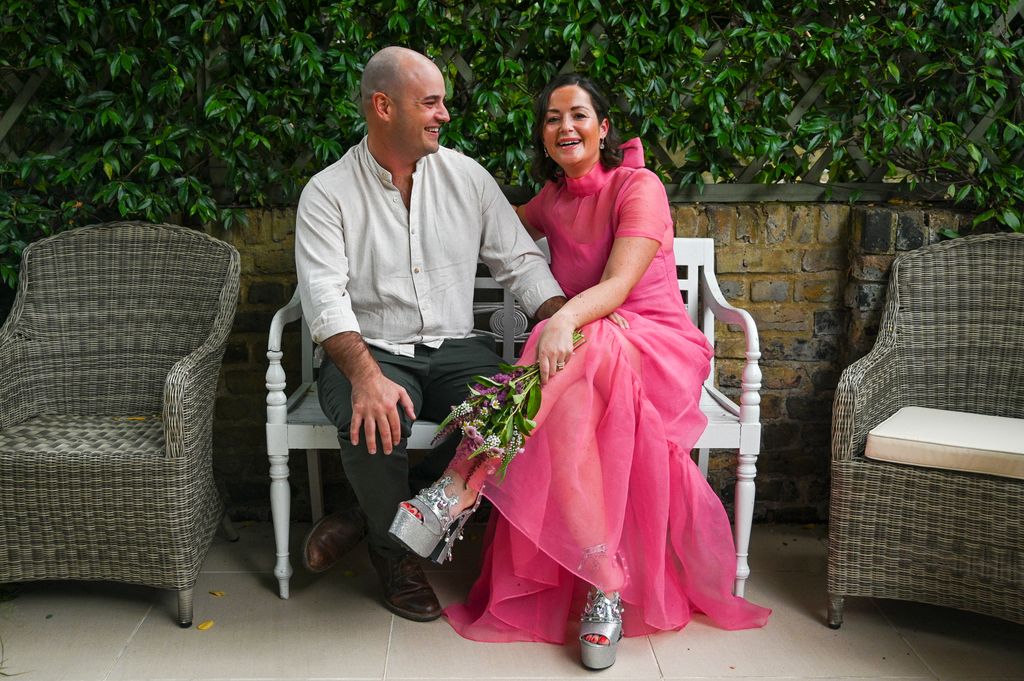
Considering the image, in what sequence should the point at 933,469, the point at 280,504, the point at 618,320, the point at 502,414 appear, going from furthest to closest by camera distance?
1. the point at 280,504
2. the point at 618,320
3. the point at 933,469
4. the point at 502,414

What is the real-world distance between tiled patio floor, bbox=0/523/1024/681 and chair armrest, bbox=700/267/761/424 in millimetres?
595

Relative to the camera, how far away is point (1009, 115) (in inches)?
122

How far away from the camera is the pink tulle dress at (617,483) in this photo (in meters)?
2.38

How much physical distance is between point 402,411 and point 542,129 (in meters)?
0.89

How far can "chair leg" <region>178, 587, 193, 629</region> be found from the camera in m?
2.56

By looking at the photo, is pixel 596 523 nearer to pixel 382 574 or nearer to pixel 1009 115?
pixel 382 574

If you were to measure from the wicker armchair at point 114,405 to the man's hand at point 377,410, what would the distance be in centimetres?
47

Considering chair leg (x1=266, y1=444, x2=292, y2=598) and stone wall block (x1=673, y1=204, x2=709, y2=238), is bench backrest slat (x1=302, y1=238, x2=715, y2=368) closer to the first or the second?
stone wall block (x1=673, y1=204, x2=709, y2=238)

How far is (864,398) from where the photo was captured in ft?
8.48

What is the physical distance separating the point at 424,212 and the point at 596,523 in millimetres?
1021

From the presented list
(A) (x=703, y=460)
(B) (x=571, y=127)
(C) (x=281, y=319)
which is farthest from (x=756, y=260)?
(C) (x=281, y=319)

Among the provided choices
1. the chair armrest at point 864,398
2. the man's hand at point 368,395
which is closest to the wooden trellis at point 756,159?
the chair armrest at point 864,398

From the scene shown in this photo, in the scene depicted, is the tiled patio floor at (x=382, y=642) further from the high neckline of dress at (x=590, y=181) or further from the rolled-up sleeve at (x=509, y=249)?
the high neckline of dress at (x=590, y=181)

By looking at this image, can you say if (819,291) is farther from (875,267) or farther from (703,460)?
(703,460)
